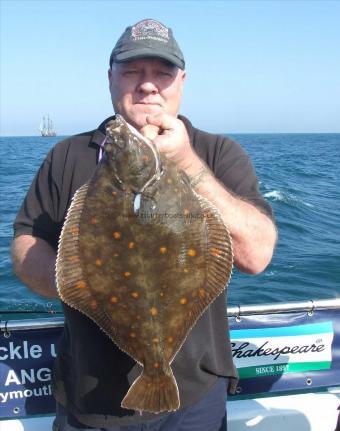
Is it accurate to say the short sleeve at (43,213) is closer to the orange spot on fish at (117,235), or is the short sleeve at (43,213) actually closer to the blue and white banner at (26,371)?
the orange spot on fish at (117,235)

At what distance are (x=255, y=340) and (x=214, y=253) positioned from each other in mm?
1784

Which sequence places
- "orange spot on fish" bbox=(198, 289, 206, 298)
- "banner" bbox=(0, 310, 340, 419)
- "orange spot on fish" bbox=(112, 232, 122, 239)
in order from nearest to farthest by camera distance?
"orange spot on fish" bbox=(112, 232, 122, 239), "orange spot on fish" bbox=(198, 289, 206, 298), "banner" bbox=(0, 310, 340, 419)

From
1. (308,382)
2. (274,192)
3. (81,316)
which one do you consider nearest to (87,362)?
(81,316)

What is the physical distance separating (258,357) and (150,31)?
2.57 meters

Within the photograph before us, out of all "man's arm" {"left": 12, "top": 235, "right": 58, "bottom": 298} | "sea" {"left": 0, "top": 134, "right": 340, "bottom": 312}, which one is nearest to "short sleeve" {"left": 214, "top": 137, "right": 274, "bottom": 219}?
"man's arm" {"left": 12, "top": 235, "right": 58, "bottom": 298}

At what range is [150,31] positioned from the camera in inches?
96.1

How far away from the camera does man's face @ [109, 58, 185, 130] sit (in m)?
2.42

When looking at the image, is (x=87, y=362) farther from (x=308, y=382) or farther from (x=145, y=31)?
(x=308, y=382)

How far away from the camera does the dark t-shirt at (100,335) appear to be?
237 cm

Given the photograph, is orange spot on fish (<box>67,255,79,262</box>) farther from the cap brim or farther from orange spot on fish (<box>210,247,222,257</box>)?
the cap brim

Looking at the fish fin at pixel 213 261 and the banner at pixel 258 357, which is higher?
the fish fin at pixel 213 261

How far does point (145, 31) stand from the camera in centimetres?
244

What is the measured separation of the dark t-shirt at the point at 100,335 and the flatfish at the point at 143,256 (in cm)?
30

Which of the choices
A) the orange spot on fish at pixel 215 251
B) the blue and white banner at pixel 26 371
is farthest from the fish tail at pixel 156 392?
the blue and white banner at pixel 26 371
